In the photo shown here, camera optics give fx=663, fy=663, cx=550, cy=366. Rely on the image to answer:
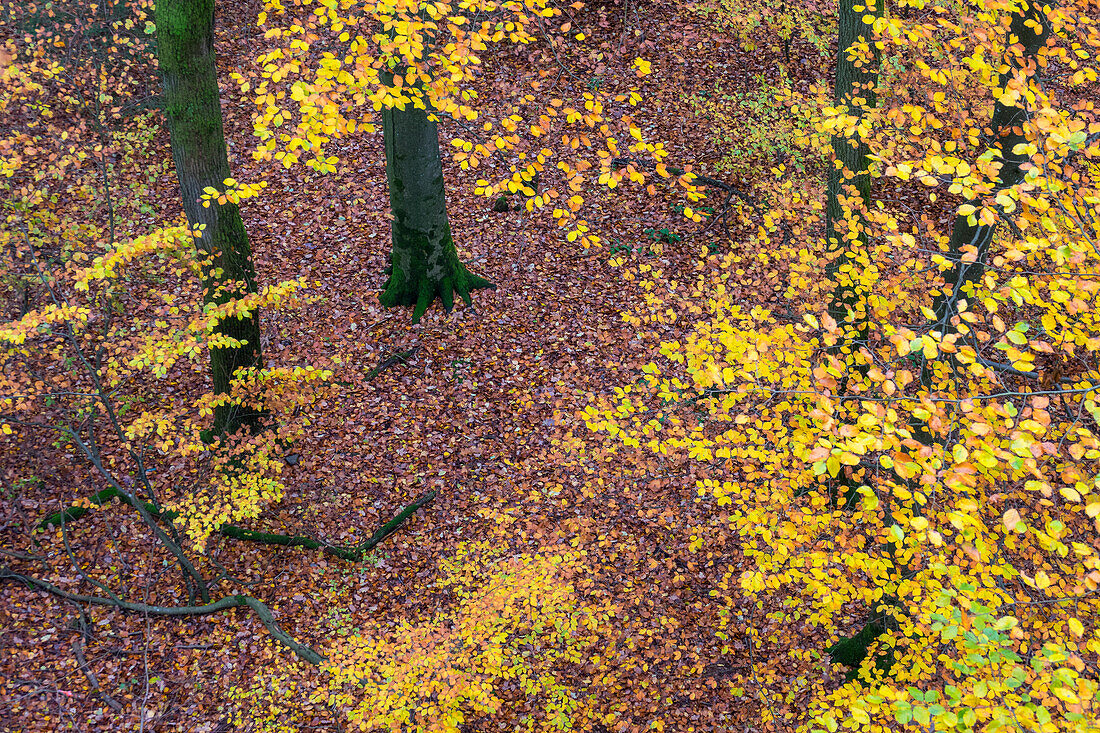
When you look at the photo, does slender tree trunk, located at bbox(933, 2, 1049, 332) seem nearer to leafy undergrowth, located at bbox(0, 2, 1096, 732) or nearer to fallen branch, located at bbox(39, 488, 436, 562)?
leafy undergrowth, located at bbox(0, 2, 1096, 732)

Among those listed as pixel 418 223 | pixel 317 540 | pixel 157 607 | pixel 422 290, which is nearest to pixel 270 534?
pixel 317 540

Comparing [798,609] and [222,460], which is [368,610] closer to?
[222,460]

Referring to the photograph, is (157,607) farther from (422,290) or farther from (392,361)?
(422,290)

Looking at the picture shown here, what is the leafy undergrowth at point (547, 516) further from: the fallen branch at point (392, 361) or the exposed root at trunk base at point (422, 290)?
the exposed root at trunk base at point (422, 290)

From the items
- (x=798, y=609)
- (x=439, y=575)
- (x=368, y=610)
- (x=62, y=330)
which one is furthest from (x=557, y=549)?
(x=62, y=330)

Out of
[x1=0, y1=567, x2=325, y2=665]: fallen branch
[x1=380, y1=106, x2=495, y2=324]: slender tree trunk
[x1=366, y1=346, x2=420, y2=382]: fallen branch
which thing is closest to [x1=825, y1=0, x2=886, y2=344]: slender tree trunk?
[x1=380, y1=106, x2=495, y2=324]: slender tree trunk

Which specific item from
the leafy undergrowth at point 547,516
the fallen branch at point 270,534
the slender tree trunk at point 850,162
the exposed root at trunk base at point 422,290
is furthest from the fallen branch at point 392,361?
the slender tree trunk at point 850,162

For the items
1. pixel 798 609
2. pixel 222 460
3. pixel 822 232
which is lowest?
pixel 798 609
